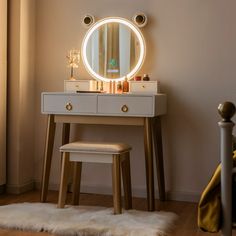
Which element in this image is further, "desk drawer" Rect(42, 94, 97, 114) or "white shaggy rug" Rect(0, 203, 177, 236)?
"desk drawer" Rect(42, 94, 97, 114)

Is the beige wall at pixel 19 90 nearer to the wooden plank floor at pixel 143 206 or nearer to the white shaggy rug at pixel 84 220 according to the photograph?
the wooden plank floor at pixel 143 206

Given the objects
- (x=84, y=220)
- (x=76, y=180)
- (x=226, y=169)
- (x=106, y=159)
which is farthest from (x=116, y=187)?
(x=226, y=169)

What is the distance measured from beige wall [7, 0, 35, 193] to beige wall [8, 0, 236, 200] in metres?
0.03

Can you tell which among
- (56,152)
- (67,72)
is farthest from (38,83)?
(56,152)

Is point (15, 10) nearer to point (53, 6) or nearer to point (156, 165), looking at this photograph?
point (53, 6)

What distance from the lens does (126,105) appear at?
126 inches

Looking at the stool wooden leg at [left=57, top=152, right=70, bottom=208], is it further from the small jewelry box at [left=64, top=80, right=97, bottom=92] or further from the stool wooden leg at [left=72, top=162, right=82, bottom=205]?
the small jewelry box at [left=64, top=80, right=97, bottom=92]

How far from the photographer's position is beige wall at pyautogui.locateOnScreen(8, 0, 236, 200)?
3441 millimetres

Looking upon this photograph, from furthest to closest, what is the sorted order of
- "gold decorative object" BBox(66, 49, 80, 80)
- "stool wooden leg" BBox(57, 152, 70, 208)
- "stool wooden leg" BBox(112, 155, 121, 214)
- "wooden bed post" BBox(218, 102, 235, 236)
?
"gold decorative object" BBox(66, 49, 80, 80), "stool wooden leg" BBox(57, 152, 70, 208), "stool wooden leg" BBox(112, 155, 121, 214), "wooden bed post" BBox(218, 102, 235, 236)

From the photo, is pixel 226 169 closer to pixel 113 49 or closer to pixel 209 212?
pixel 209 212

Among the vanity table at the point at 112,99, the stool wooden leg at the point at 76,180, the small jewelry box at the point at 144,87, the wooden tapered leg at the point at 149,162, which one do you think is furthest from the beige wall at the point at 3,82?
the wooden tapered leg at the point at 149,162

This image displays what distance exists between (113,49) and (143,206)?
122cm

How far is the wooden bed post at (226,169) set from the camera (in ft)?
5.84

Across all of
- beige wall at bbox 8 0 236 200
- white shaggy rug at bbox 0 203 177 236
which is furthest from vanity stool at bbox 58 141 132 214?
beige wall at bbox 8 0 236 200
